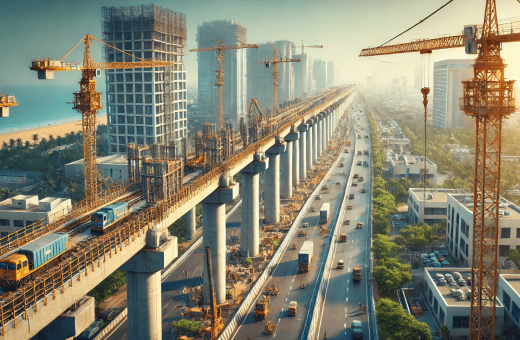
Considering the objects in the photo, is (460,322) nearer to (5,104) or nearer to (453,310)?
(453,310)

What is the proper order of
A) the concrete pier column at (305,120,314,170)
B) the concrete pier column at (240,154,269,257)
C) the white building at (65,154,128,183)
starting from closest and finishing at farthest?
the concrete pier column at (240,154,269,257)
the white building at (65,154,128,183)
the concrete pier column at (305,120,314,170)

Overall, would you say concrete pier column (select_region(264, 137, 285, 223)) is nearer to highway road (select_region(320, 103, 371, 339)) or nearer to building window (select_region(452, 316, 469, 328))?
highway road (select_region(320, 103, 371, 339))

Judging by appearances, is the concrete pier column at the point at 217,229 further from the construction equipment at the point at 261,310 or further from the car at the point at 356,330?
the car at the point at 356,330

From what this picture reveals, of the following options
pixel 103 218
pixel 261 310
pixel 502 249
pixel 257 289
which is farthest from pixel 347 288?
pixel 103 218

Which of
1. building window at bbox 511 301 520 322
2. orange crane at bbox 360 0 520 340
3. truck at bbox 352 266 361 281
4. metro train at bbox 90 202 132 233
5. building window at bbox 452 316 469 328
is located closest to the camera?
metro train at bbox 90 202 132 233

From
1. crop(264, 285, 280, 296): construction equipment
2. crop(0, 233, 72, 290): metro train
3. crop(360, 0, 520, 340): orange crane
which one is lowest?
crop(264, 285, 280, 296): construction equipment

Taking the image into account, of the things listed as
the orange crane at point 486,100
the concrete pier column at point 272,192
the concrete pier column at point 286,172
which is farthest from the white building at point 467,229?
the concrete pier column at point 286,172

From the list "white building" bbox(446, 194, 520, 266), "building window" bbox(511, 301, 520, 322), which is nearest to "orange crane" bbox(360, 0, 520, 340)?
"building window" bbox(511, 301, 520, 322)

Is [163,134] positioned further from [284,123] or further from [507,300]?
Result: [507,300]
